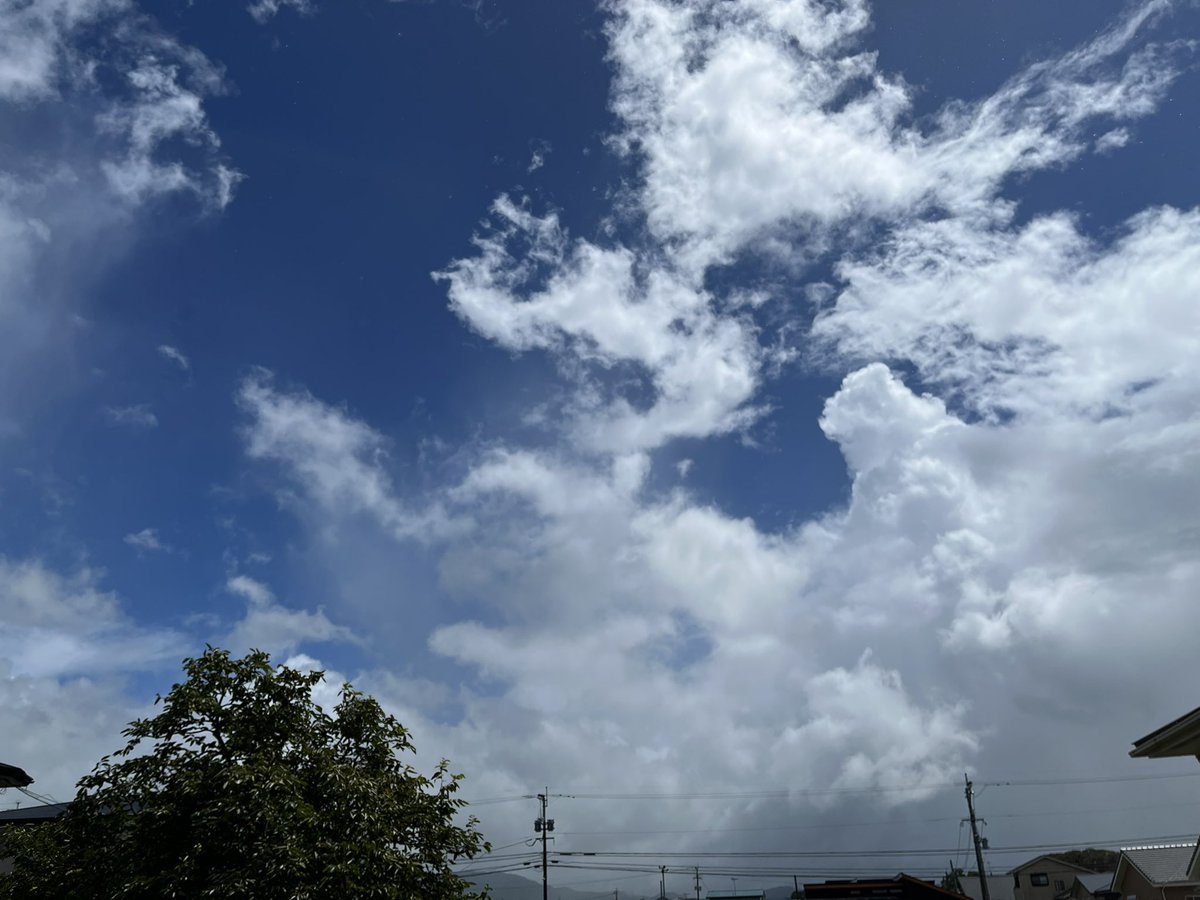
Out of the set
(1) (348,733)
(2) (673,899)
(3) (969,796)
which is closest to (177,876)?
(1) (348,733)

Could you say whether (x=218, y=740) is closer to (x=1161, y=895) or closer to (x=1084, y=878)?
(x=1161, y=895)

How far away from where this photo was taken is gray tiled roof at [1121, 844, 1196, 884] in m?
52.9

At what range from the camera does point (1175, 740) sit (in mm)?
14938

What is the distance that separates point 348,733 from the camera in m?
19.3

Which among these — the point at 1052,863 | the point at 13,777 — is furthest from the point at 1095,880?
the point at 13,777

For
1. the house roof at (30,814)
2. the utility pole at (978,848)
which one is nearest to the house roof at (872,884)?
the utility pole at (978,848)

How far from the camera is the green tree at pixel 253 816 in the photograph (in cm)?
1580

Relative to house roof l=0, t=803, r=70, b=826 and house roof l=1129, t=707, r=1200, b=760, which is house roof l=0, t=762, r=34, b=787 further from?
house roof l=1129, t=707, r=1200, b=760

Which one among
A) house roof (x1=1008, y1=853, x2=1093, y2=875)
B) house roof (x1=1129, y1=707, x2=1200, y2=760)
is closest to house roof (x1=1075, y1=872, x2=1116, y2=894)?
house roof (x1=1008, y1=853, x2=1093, y2=875)

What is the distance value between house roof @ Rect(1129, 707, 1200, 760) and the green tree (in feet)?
46.1

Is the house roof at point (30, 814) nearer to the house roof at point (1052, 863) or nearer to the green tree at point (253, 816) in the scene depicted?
the green tree at point (253, 816)

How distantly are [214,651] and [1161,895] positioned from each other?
57374 mm

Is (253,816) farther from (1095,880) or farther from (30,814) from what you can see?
(1095,880)

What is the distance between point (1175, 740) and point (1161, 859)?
176ft
